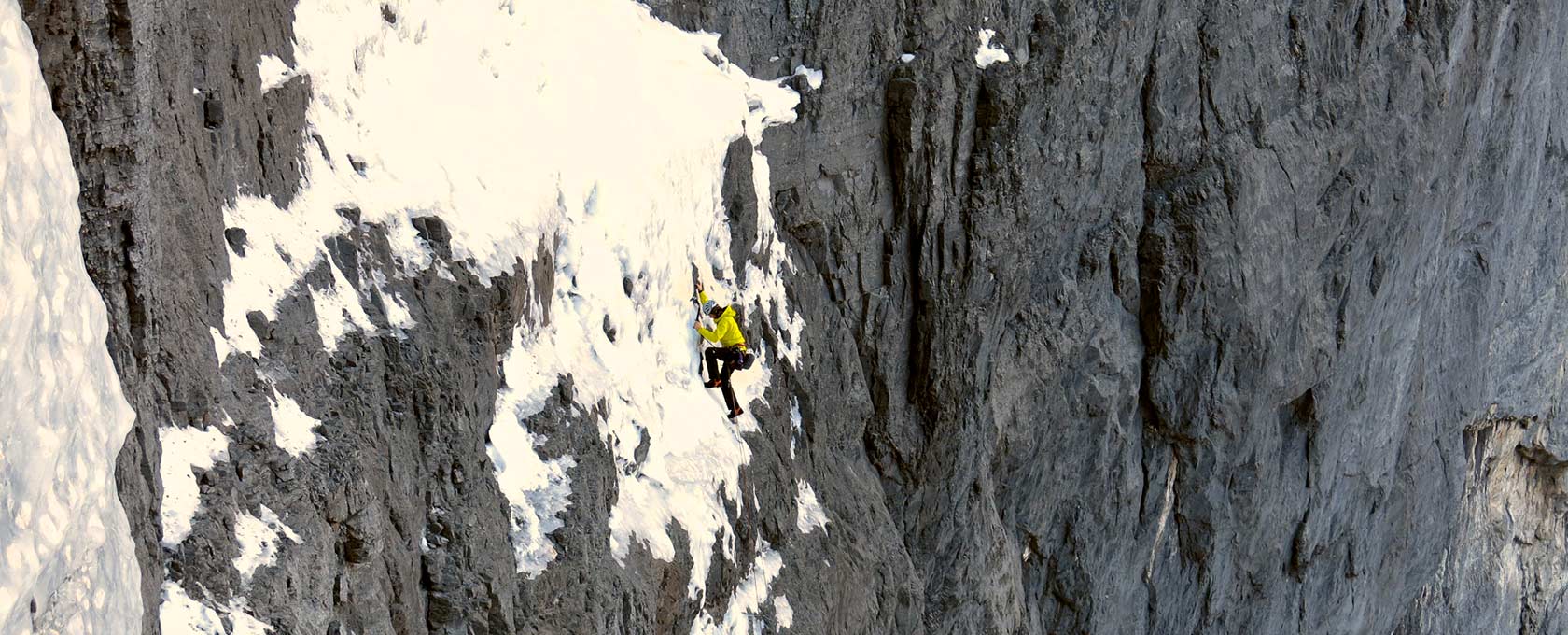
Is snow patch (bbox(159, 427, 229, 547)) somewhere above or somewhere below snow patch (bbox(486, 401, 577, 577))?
below

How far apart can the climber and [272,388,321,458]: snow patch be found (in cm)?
519

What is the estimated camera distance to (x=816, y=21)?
614 inches

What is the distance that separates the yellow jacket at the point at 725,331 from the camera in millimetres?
13391

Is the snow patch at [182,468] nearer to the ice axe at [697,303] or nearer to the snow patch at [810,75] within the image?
the ice axe at [697,303]

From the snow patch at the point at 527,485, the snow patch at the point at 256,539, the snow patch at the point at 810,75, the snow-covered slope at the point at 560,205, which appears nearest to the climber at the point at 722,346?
the snow-covered slope at the point at 560,205

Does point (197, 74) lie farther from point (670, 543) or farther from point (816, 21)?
point (816, 21)

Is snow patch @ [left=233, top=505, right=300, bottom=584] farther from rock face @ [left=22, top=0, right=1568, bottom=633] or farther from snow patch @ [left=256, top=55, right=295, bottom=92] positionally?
snow patch @ [left=256, top=55, right=295, bottom=92]

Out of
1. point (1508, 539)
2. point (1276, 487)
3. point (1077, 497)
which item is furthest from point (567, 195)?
point (1508, 539)

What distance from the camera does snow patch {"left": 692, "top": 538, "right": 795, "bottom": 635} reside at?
12664mm

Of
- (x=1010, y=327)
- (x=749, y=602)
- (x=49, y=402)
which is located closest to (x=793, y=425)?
(x=749, y=602)

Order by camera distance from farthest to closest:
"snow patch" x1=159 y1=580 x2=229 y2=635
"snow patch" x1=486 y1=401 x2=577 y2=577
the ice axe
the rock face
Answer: the ice axe < "snow patch" x1=486 y1=401 x2=577 y2=577 < the rock face < "snow patch" x1=159 y1=580 x2=229 y2=635

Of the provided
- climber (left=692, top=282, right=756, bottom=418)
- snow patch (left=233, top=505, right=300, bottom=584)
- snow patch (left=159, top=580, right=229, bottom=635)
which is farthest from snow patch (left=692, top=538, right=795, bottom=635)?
snow patch (left=159, top=580, right=229, bottom=635)

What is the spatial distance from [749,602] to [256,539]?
6222mm

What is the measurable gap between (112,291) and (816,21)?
9.90 meters
